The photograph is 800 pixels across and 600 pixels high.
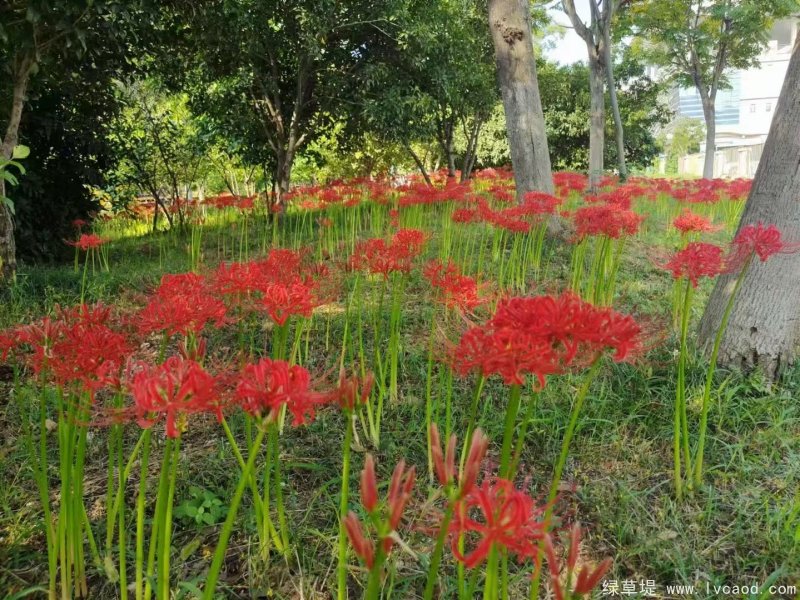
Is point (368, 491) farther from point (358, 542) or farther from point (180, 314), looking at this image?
point (180, 314)

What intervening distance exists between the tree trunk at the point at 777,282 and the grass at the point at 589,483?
136 mm

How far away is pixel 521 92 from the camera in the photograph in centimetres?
574

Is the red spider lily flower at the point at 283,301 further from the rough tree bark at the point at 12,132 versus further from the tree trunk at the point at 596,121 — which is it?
the tree trunk at the point at 596,121

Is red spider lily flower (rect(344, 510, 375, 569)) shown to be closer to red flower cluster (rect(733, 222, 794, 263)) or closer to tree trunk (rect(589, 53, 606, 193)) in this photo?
red flower cluster (rect(733, 222, 794, 263))

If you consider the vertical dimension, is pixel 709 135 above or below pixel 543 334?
above

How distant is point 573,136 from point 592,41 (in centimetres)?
596

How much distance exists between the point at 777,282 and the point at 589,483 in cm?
151

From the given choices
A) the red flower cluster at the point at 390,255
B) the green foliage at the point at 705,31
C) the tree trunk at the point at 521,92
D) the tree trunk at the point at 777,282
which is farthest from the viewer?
the green foliage at the point at 705,31

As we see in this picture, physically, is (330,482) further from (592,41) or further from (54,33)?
(592,41)

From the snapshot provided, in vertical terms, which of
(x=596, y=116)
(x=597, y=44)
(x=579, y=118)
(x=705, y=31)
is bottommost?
(x=596, y=116)

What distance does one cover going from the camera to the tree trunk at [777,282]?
2613 millimetres

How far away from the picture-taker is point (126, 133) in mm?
7594

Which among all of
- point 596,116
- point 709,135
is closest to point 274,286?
point 596,116

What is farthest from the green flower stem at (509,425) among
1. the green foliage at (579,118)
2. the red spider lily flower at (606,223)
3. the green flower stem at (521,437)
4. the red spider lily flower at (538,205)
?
the green foliage at (579,118)
